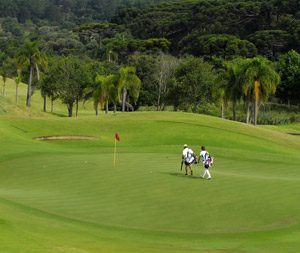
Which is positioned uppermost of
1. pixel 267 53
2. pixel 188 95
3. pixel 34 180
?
pixel 267 53

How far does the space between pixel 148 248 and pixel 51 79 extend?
79896 mm

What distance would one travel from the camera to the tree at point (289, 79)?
346 ft

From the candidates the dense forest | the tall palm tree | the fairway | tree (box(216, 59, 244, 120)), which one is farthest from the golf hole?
the tall palm tree

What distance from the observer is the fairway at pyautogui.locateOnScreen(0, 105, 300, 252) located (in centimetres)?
1532

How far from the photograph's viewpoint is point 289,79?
343 ft

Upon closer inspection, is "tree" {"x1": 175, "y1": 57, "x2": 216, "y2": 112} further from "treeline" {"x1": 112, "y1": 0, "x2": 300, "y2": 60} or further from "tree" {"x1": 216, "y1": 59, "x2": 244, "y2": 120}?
"treeline" {"x1": 112, "y1": 0, "x2": 300, "y2": 60}

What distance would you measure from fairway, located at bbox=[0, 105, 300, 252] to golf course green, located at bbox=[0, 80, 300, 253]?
45 mm

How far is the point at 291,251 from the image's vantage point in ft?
45.3

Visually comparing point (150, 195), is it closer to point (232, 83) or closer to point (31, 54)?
point (232, 83)

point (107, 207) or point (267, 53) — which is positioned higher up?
point (267, 53)

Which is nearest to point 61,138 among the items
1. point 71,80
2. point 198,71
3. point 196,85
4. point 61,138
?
point 61,138

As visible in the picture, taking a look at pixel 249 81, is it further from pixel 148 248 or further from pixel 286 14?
pixel 286 14

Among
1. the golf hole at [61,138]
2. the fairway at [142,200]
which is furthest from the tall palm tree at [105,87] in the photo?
the fairway at [142,200]

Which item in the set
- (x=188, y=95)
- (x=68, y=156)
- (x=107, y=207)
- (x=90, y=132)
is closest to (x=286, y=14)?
(x=188, y=95)
